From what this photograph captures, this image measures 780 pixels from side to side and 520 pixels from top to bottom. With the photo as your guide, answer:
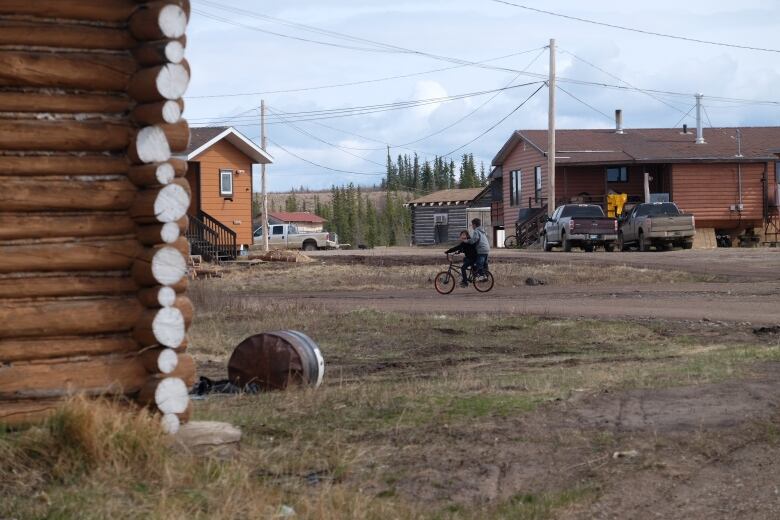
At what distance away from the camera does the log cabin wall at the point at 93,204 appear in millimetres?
8070

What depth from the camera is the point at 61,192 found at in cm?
820

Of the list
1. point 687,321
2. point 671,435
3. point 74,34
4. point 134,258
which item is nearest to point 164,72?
point 74,34

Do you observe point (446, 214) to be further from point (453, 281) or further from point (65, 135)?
point (65, 135)

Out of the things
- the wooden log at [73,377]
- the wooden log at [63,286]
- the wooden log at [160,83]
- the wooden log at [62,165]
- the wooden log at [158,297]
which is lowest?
the wooden log at [73,377]

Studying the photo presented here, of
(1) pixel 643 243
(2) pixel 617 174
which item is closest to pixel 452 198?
(2) pixel 617 174

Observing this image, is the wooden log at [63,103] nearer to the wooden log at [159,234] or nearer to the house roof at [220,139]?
the wooden log at [159,234]

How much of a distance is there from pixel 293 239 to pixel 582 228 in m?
28.7

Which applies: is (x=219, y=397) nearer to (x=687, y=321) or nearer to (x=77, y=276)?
(x=77, y=276)

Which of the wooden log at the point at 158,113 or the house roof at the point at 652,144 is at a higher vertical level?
the house roof at the point at 652,144

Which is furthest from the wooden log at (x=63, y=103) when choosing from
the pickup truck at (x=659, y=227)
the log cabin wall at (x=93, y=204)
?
the pickup truck at (x=659, y=227)

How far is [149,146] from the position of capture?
8281mm

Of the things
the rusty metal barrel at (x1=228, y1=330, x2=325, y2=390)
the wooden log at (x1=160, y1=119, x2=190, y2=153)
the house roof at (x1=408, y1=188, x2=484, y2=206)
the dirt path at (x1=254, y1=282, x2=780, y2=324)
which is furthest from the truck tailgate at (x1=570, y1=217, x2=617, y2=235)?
the house roof at (x1=408, y1=188, x2=484, y2=206)

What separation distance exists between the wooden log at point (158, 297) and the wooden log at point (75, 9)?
6.63 feet

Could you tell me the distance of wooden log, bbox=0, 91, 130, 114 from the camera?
814 centimetres
